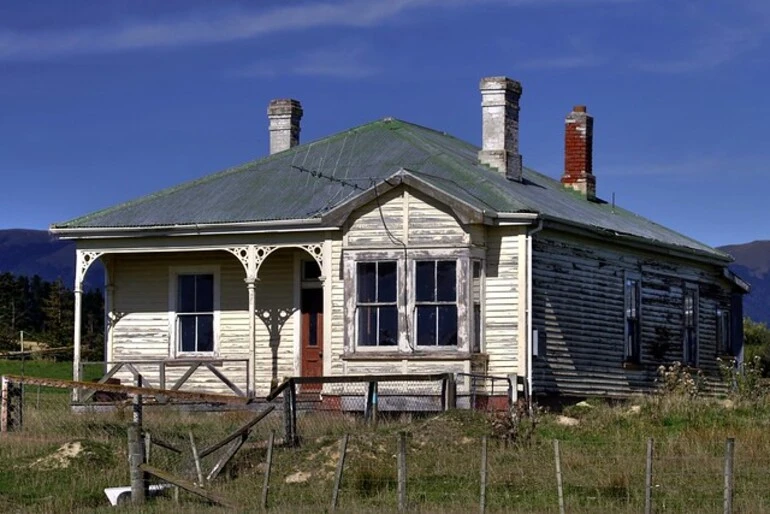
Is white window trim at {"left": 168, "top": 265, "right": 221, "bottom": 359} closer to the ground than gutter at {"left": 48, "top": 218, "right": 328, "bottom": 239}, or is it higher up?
closer to the ground

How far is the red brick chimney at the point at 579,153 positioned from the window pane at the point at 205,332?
979cm

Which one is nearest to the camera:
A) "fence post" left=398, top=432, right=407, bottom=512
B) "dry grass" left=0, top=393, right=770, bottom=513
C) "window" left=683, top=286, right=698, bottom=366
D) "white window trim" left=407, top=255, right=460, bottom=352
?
"fence post" left=398, top=432, right=407, bottom=512

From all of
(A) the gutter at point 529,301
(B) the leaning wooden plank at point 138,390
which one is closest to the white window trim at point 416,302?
(A) the gutter at point 529,301

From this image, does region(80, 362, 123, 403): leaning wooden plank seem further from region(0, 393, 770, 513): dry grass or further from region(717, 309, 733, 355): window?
region(717, 309, 733, 355): window

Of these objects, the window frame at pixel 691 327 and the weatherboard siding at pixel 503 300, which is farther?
the window frame at pixel 691 327

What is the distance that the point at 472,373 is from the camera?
30.8 m

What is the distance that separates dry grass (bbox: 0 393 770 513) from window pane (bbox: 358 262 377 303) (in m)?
2.44

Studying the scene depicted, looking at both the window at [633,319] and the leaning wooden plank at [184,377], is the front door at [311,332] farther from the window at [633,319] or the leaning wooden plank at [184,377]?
the window at [633,319]

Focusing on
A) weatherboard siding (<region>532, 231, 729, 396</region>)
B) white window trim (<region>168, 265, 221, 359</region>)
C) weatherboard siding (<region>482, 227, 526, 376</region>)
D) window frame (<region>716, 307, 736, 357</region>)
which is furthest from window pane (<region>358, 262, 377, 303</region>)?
window frame (<region>716, 307, 736, 357</region>)

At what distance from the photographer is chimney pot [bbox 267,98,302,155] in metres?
38.4

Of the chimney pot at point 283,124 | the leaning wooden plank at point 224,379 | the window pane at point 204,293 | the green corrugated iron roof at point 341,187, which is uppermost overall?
the chimney pot at point 283,124

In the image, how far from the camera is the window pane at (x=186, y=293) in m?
34.5

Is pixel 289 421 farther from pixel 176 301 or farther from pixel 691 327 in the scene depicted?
pixel 691 327

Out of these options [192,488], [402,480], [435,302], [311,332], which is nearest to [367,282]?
[435,302]
